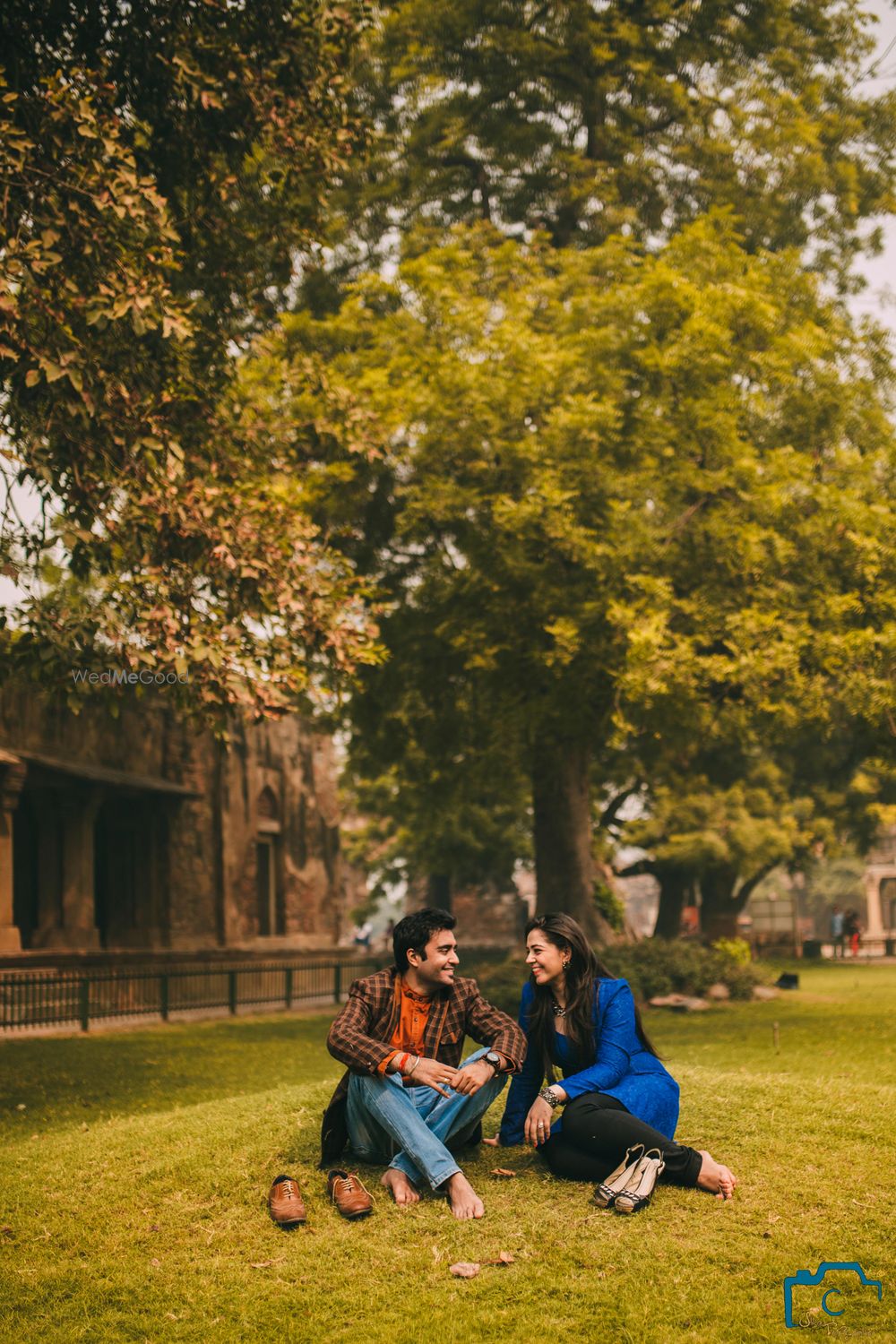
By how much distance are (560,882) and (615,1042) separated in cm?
1483

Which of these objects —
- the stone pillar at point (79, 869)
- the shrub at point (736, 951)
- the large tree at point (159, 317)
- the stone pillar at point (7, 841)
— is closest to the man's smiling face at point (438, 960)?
the large tree at point (159, 317)

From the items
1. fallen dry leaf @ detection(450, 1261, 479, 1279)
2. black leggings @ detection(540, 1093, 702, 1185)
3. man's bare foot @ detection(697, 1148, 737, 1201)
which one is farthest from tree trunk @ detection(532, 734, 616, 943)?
fallen dry leaf @ detection(450, 1261, 479, 1279)

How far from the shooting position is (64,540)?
11383 mm

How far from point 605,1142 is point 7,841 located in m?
17.0

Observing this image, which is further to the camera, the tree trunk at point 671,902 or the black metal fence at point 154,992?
the tree trunk at point 671,902

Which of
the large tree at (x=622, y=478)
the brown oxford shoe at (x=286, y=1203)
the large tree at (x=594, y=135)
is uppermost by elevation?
the large tree at (x=594, y=135)

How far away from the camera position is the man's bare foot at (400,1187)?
21.2ft

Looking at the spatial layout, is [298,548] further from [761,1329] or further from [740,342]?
[761,1329]

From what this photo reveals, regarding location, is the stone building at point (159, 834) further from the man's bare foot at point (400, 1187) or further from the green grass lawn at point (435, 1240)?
the man's bare foot at point (400, 1187)

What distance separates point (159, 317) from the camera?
11.5m

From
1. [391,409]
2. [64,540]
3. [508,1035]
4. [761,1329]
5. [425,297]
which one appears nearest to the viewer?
[761,1329]

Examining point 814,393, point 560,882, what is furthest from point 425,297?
point 560,882

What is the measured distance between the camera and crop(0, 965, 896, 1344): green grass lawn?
211 inches

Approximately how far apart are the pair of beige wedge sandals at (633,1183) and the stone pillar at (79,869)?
19535mm
